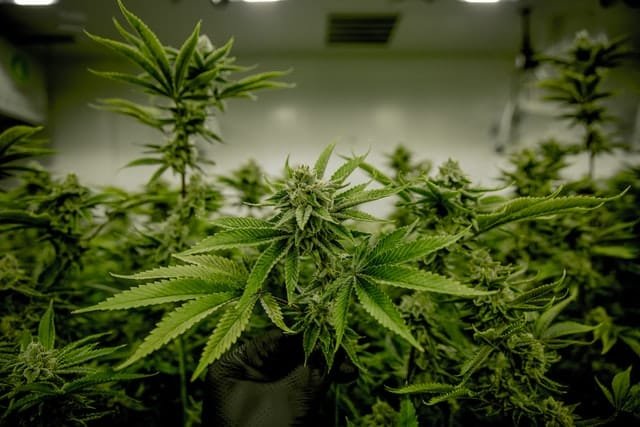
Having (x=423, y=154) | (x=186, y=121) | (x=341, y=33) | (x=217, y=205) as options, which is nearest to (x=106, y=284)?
(x=217, y=205)

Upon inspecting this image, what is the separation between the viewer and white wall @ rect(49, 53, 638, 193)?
14.2 feet

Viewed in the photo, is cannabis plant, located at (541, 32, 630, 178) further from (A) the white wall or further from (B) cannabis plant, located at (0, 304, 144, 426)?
(A) the white wall

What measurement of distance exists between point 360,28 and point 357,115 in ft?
2.95

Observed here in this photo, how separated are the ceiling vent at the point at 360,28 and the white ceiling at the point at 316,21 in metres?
0.07

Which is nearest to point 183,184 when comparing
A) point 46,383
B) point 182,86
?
point 182,86

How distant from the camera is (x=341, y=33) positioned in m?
3.81

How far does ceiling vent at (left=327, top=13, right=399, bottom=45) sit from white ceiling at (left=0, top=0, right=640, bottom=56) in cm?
7

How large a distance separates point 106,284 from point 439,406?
79 centimetres

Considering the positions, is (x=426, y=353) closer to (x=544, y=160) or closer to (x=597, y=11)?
(x=544, y=160)

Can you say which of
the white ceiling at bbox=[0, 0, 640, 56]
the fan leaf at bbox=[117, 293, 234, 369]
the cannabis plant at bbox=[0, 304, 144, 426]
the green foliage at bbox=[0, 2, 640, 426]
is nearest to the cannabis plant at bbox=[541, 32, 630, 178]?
the green foliage at bbox=[0, 2, 640, 426]

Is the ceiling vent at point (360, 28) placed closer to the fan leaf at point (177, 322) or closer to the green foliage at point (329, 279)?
the green foliage at point (329, 279)

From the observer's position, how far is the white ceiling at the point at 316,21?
10.9ft

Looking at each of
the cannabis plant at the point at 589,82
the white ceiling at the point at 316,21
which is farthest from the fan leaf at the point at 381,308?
the white ceiling at the point at 316,21

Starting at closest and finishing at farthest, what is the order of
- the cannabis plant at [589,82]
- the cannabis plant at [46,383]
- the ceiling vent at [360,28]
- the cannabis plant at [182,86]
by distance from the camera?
the cannabis plant at [46,383], the cannabis plant at [182,86], the cannabis plant at [589,82], the ceiling vent at [360,28]
